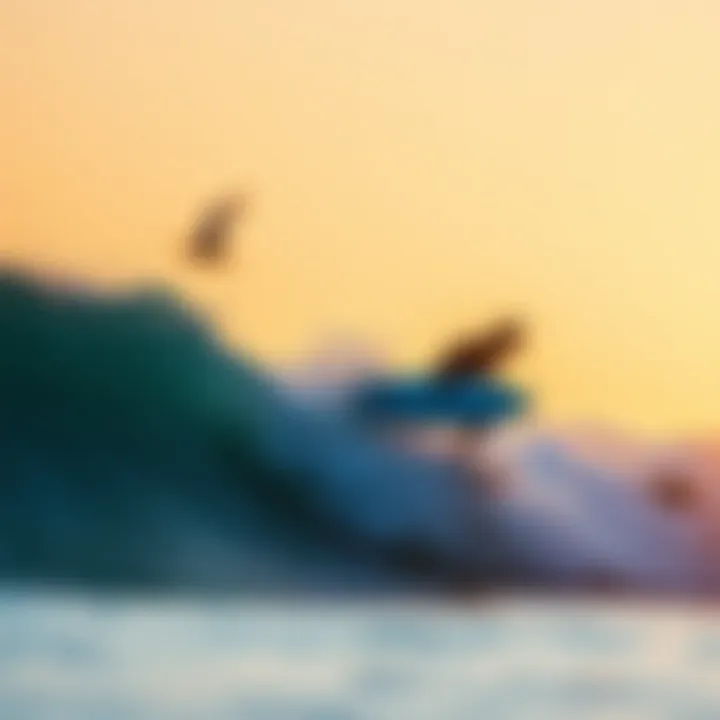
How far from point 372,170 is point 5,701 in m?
0.56

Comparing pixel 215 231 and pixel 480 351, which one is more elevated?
pixel 215 231

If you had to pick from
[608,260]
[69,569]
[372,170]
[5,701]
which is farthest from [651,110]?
[5,701]

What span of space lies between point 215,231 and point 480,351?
0.26 meters

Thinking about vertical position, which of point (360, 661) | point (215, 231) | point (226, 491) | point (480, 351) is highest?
point (215, 231)

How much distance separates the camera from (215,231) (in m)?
1.14

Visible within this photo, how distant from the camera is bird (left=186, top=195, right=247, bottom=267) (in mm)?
1132

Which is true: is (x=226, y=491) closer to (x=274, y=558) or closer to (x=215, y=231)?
(x=274, y=558)

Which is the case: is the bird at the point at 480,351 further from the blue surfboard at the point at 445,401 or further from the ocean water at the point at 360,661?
the ocean water at the point at 360,661

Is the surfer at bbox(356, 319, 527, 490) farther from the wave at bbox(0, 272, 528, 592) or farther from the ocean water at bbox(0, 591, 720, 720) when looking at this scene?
the ocean water at bbox(0, 591, 720, 720)

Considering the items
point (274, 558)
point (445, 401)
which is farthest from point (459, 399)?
point (274, 558)

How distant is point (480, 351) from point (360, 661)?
0.28m

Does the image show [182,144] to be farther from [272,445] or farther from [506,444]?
[506,444]

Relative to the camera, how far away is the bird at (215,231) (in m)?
1.13

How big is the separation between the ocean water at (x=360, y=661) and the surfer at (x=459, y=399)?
146 millimetres
